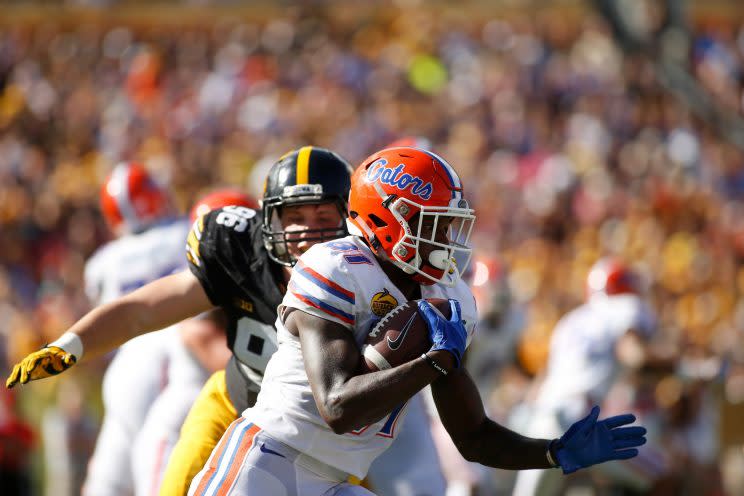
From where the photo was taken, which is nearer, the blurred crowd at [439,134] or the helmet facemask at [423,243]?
the helmet facemask at [423,243]

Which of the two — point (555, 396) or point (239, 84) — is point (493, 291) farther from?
point (239, 84)

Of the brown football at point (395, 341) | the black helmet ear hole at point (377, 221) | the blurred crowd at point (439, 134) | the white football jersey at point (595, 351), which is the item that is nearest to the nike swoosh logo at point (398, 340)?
the brown football at point (395, 341)

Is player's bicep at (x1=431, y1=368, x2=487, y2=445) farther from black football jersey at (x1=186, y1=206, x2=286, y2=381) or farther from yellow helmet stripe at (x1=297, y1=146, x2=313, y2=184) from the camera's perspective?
yellow helmet stripe at (x1=297, y1=146, x2=313, y2=184)

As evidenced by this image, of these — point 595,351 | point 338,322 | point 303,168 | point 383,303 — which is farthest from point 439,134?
point 338,322

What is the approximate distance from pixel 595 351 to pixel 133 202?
9.49 ft

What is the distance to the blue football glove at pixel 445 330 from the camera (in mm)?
2672

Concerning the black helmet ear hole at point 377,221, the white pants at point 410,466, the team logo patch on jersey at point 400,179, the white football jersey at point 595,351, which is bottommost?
the white football jersey at point 595,351

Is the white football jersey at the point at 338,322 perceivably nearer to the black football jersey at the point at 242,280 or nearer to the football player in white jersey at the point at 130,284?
the black football jersey at the point at 242,280

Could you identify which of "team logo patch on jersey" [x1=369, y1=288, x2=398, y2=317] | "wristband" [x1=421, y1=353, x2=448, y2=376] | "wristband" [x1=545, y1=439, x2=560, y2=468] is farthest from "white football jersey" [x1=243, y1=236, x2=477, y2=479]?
"wristband" [x1=545, y1=439, x2=560, y2=468]

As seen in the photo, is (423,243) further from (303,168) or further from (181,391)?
(181,391)

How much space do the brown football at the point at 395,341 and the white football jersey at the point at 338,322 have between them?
0.25ft

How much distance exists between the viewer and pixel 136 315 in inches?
142

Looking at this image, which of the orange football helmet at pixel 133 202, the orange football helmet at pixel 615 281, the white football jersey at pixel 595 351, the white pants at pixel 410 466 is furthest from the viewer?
the orange football helmet at pixel 615 281

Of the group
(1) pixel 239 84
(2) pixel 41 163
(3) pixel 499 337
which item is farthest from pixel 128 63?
(3) pixel 499 337
